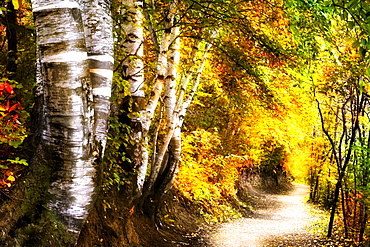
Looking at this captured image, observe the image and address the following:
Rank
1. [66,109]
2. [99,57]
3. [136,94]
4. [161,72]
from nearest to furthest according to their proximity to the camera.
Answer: [66,109] → [99,57] → [136,94] → [161,72]

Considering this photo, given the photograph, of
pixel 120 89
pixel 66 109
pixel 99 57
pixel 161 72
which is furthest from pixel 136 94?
pixel 66 109

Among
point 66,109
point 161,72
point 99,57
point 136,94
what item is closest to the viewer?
point 66,109

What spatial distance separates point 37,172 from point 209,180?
1276cm

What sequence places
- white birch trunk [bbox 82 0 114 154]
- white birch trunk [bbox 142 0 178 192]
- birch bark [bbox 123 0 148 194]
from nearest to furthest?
white birch trunk [bbox 82 0 114 154]
birch bark [bbox 123 0 148 194]
white birch trunk [bbox 142 0 178 192]

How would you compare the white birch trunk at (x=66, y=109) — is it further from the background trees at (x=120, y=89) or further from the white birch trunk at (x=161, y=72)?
the white birch trunk at (x=161, y=72)

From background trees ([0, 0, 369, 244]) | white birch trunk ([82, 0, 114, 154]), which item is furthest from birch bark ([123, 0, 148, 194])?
white birch trunk ([82, 0, 114, 154])

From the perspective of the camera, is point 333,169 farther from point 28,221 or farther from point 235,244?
point 28,221

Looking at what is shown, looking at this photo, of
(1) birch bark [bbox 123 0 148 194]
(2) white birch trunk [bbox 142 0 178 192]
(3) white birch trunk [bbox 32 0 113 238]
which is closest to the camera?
(3) white birch trunk [bbox 32 0 113 238]

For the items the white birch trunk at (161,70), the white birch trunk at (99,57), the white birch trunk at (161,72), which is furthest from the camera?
the white birch trunk at (161,72)

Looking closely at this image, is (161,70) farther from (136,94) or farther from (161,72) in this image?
(136,94)

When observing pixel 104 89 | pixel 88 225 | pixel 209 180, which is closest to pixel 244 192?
pixel 209 180

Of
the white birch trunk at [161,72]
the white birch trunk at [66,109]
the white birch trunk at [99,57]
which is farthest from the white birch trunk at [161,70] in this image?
the white birch trunk at [66,109]

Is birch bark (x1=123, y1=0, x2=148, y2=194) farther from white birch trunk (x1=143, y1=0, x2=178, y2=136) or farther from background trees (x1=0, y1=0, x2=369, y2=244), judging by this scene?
white birch trunk (x1=143, y1=0, x2=178, y2=136)

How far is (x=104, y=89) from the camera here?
2816 millimetres
